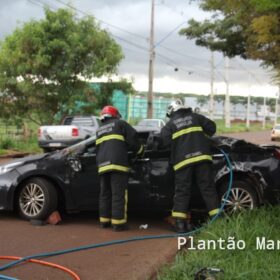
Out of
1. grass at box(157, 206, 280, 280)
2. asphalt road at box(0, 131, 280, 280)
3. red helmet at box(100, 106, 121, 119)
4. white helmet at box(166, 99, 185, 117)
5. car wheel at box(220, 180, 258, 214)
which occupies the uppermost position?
white helmet at box(166, 99, 185, 117)

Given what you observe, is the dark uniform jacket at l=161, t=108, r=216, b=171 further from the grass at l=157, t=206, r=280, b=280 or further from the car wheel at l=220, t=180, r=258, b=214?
the grass at l=157, t=206, r=280, b=280

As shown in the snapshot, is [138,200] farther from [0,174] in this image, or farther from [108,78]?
[108,78]

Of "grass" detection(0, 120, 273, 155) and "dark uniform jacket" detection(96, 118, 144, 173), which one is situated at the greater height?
"dark uniform jacket" detection(96, 118, 144, 173)

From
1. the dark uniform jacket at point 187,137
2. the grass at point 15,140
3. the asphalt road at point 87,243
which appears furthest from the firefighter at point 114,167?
the grass at point 15,140

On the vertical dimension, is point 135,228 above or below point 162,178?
below

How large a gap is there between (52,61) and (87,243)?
581 inches

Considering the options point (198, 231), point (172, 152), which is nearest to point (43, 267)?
point (198, 231)

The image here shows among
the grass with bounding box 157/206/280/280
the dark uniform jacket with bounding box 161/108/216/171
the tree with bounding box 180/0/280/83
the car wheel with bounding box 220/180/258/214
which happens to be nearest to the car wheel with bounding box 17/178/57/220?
the dark uniform jacket with bounding box 161/108/216/171

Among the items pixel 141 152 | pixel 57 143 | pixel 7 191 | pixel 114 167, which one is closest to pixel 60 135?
pixel 57 143

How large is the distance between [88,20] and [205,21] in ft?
25.0

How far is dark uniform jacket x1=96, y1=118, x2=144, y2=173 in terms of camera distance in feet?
21.8

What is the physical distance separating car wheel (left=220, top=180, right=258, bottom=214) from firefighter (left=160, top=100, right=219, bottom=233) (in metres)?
0.41

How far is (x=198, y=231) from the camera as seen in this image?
239 inches

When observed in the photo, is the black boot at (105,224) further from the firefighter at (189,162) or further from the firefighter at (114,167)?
the firefighter at (189,162)
